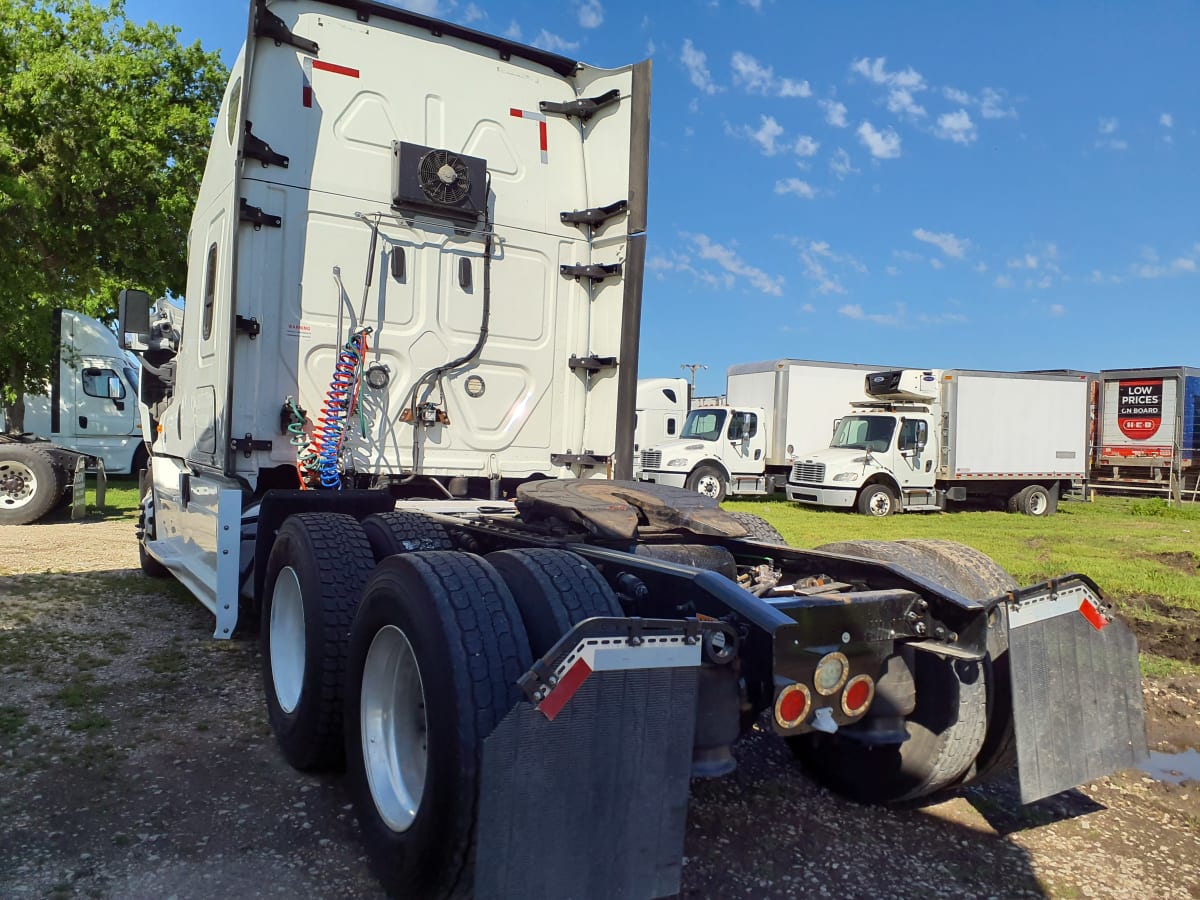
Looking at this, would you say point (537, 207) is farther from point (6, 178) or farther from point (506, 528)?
point (6, 178)

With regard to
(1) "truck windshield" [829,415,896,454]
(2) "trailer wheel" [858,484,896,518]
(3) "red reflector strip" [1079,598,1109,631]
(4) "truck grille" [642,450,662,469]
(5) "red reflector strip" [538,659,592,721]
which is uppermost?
(1) "truck windshield" [829,415,896,454]

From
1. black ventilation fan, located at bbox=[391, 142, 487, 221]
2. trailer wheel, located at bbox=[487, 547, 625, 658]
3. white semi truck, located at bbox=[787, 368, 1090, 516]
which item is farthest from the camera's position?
white semi truck, located at bbox=[787, 368, 1090, 516]

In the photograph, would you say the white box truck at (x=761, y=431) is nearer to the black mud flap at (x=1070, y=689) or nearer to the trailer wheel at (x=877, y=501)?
the trailer wheel at (x=877, y=501)

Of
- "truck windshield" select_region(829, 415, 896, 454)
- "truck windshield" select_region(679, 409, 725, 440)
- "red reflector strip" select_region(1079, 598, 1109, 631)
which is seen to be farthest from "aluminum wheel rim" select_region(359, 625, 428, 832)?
"truck windshield" select_region(679, 409, 725, 440)

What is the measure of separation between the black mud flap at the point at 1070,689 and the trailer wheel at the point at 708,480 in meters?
16.3

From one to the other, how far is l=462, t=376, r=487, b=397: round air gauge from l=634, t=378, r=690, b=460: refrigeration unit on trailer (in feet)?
59.4

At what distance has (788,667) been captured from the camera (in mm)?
2480

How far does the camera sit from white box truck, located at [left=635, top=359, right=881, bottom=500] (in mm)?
19578

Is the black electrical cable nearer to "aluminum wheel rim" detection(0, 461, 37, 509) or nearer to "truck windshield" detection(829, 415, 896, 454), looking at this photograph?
"aluminum wheel rim" detection(0, 461, 37, 509)

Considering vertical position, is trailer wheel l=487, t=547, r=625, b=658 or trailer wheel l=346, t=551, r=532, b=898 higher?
Answer: trailer wheel l=487, t=547, r=625, b=658

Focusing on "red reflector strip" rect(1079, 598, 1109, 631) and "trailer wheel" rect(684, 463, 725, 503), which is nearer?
"red reflector strip" rect(1079, 598, 1109, 631)

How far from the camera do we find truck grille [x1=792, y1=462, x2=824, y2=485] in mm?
18172

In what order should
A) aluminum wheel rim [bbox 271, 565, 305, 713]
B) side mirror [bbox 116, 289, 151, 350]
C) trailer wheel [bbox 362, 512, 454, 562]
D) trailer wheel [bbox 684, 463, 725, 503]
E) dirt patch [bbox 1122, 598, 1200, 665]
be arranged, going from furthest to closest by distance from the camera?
trailer wheel [bbox 684, 463, 725, 503] → side mirror [bbox 116, 289, 151, 350] → dirt patch [bbox 1122, 598, 1200, 665] → aluminum wheel rim [bbox 271, 565, 305, 713] → trailer wheel [bbox 362, 512, 454, 562]

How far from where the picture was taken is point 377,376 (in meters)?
5.00
